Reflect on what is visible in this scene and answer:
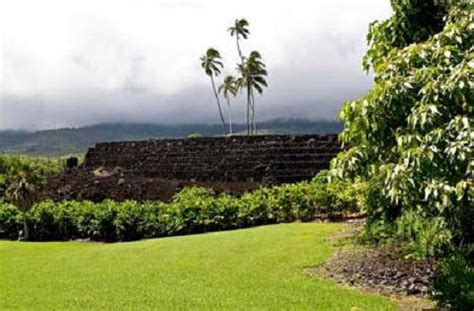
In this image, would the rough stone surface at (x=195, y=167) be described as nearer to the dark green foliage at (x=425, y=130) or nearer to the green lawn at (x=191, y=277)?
the green lawn at (x=191, y=277)

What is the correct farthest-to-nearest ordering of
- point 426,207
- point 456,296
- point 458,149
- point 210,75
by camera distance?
point 210,75 < point 456,296 < point 426,207 < point 458,149

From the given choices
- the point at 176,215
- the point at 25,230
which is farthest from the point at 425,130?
the point at 25,230

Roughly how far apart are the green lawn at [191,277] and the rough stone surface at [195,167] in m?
11.6

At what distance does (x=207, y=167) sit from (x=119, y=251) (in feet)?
57.7

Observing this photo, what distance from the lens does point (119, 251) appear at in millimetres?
15164

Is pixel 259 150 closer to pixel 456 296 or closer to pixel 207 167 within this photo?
pixel 207 167

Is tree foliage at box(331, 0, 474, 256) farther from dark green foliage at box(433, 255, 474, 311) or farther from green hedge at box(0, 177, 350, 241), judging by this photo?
green hedge at box(0, 177, 350, 241)

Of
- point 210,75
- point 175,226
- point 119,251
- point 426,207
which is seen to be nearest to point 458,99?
point 426,207

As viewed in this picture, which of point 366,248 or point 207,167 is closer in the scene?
point 366,248

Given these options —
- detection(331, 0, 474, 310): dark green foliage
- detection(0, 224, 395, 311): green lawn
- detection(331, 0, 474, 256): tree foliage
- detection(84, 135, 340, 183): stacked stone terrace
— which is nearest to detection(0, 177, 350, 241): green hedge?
detection(0, 224, 395, 311): green lawn

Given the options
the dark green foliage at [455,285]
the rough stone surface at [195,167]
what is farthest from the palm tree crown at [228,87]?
the dark green foliage at [455,285]

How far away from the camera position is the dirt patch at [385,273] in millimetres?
8789

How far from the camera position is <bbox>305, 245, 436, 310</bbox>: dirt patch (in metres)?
8.79

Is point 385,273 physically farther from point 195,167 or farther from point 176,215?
point 195,167
